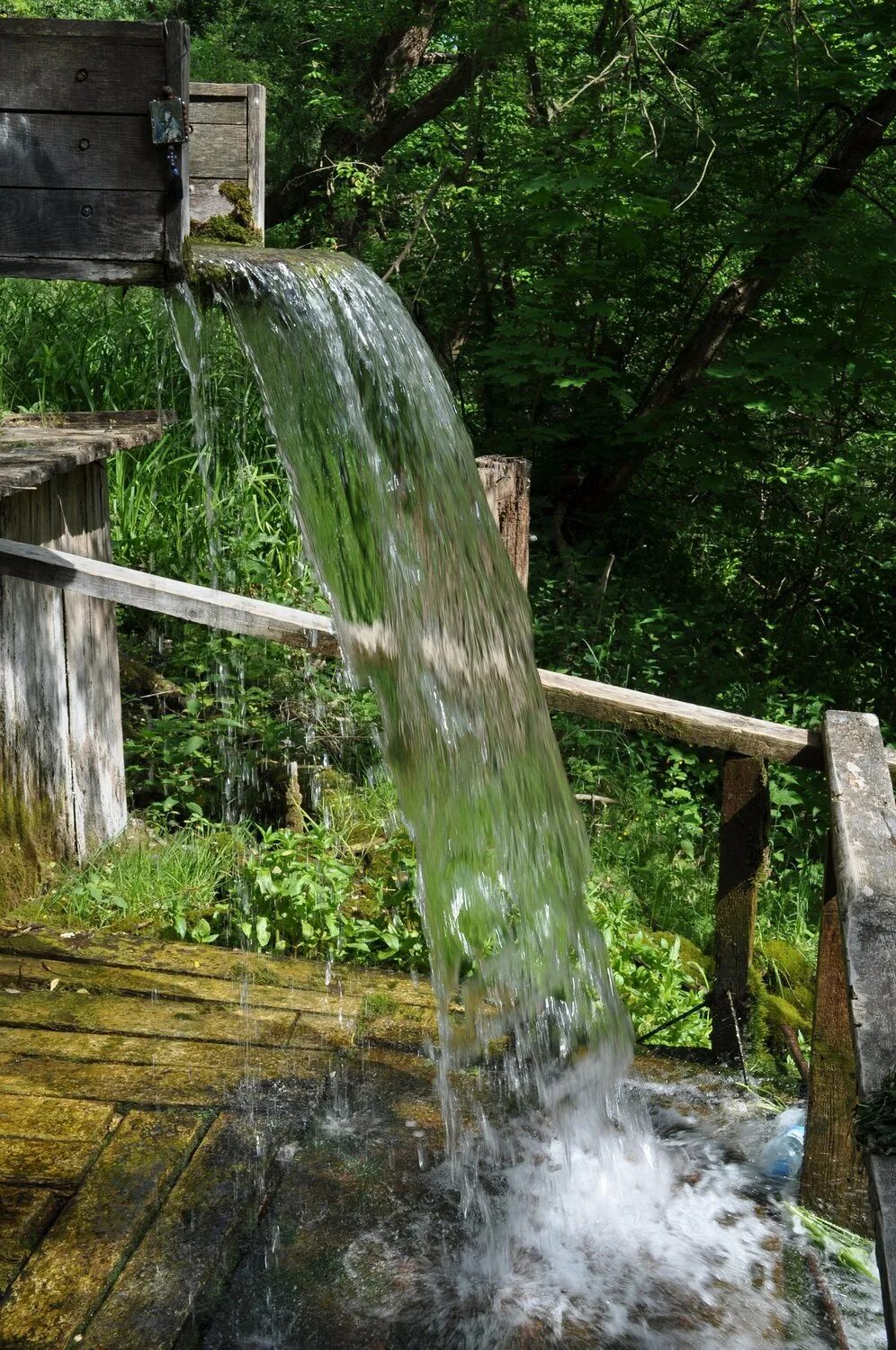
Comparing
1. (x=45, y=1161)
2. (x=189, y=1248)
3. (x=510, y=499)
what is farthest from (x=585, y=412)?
(x=189, y=1248)

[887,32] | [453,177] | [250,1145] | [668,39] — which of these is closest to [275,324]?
[250,1145]

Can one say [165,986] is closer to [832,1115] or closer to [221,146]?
[832,1115]

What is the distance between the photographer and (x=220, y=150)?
284 centimetres

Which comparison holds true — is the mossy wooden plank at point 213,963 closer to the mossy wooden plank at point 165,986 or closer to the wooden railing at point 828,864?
the mossy wooden plank at point 165,986

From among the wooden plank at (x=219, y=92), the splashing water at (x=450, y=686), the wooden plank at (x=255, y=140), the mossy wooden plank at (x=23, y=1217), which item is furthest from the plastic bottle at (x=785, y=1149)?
the wooden plank at (x=219, y=92)

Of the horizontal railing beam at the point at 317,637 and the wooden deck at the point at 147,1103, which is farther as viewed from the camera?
the horizontal railing beam at the point at 317,637

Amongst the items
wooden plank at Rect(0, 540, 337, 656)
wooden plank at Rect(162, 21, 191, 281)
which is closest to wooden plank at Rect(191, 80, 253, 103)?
wooden plank at Rect(162, 21, 191, 281)

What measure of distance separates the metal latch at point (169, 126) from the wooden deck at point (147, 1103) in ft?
6.79

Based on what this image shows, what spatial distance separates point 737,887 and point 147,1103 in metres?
1.66

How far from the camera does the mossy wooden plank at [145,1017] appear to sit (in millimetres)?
3303

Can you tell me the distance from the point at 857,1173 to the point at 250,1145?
1.41m

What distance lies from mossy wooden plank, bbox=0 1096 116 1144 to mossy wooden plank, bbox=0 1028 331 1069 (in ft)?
0.67

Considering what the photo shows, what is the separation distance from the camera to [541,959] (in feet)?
11.8

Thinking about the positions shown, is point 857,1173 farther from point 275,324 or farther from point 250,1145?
point 275,324
